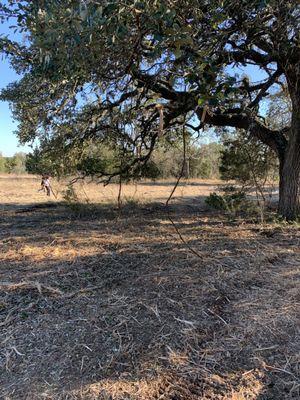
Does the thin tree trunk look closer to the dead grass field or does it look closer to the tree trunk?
the tree trunk

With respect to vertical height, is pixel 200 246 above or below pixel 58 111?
below

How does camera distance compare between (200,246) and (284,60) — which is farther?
(284,60)

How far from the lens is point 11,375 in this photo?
2816mm

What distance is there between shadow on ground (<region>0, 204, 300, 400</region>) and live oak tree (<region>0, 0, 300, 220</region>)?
1.75 metres

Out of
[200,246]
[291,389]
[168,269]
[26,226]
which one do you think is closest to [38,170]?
[26,226]

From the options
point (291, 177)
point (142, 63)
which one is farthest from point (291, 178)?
point (142, 63)

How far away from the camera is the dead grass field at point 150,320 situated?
2.71 m

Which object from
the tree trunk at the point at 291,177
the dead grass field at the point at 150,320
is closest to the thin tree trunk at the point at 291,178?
the tree trunk at the point at 291,177

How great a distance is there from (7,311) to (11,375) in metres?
0.99

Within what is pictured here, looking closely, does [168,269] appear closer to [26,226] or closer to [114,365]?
[114,365]

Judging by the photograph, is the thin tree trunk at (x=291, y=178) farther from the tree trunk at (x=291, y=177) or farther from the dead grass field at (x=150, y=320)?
the dead grass field at (x=150, y=320)

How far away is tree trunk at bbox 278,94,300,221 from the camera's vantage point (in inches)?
308

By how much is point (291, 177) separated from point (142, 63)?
4371mm

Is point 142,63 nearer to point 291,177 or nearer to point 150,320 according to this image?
point 150,320
